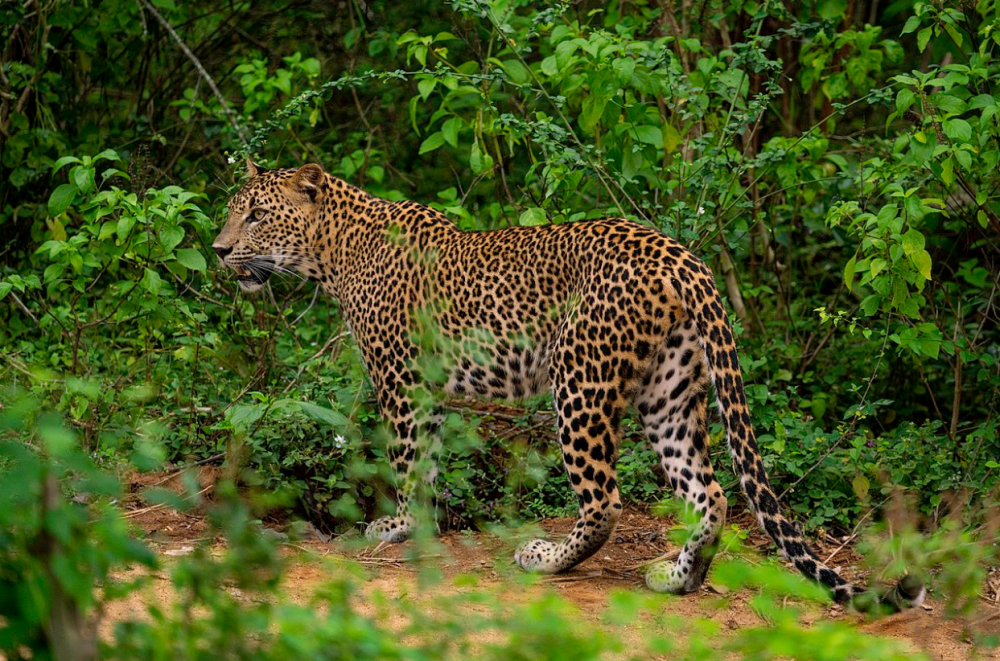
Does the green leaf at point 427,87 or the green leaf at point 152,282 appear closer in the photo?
the green leaf at point 152,282

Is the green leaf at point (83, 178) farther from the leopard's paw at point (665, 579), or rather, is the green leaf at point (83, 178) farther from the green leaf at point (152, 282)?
the leopard's paw at point (665, 579)

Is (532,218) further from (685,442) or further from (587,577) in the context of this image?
(587,577)

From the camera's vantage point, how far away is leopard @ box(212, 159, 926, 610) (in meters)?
5.74

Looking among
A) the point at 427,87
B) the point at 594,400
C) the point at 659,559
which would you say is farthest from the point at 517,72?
the point at 659,559

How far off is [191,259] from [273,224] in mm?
510

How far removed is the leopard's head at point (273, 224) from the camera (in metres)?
7.40

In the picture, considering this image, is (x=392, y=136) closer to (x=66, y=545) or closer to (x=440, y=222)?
(x=440, y=222)

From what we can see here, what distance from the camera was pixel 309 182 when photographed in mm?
7398

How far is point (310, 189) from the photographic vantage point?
24.3ft

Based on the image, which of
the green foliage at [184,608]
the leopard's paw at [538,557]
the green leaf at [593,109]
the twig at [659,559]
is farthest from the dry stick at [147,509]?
the green foliage at [184,608]

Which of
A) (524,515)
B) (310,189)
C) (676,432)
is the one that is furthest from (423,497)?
(310,189)

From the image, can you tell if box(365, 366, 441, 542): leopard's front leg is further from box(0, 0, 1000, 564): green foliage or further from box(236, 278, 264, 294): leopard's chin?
box(236, 278, 264, 294): leopard's chin

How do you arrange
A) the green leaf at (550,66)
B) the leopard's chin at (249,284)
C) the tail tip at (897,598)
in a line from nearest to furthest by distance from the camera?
1. the tail tip at (897,598)
2. the green leaf at (550,66)
3. the leopard's chin at (249,284)

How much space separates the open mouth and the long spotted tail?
2.70m
